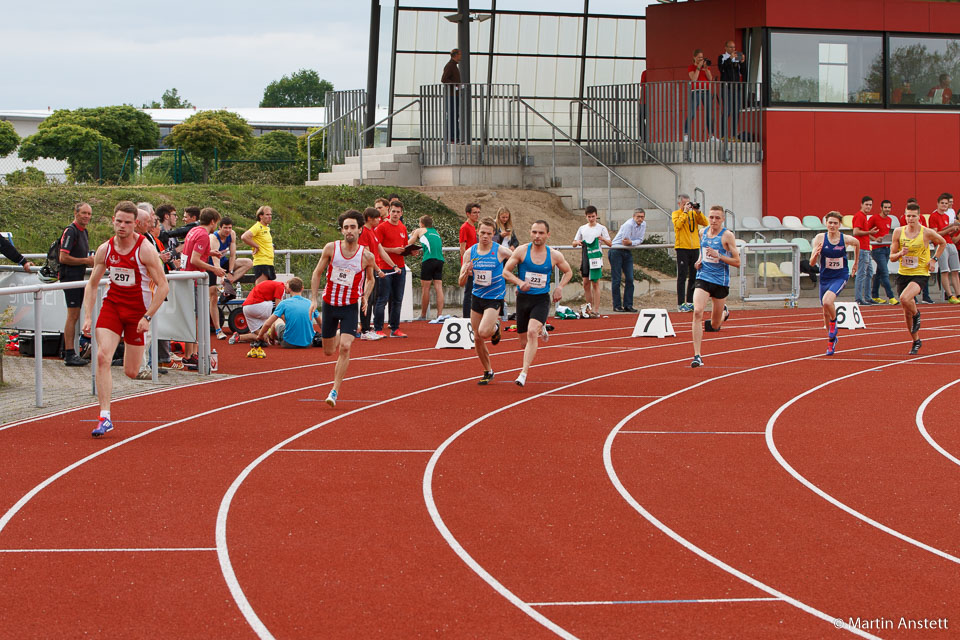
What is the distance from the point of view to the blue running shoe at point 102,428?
955 centimetres

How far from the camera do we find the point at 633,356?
51.6 ft

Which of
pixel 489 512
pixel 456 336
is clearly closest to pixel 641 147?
pixel 456 336

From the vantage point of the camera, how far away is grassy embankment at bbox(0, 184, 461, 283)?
22328 mm

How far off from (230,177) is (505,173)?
9.53 metres

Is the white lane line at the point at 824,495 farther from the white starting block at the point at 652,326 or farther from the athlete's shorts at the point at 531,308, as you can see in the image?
the white starting block at the point at 652,326

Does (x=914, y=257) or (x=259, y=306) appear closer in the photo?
(x=914, y=257)

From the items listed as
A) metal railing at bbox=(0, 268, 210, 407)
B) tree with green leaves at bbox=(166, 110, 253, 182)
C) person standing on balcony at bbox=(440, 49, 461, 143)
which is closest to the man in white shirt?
person standing on balcony at bbox=(440, 49, 461, 143)

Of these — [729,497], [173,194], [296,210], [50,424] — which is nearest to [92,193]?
[173,194]

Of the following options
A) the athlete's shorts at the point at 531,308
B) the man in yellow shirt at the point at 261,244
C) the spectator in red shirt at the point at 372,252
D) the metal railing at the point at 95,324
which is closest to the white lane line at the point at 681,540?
the athlete's shorts at the point at 531,308

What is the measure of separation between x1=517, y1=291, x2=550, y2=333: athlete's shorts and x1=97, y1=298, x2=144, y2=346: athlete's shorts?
4.56 meters

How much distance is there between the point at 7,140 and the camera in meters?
45.7

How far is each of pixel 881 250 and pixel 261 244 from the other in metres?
12.5

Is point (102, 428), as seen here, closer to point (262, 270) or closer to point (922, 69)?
point (262, 270)

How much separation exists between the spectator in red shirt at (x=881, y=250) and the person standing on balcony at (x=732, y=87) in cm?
534
